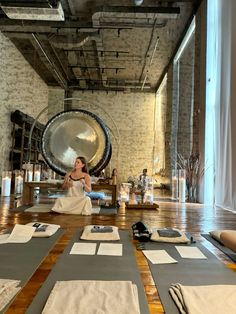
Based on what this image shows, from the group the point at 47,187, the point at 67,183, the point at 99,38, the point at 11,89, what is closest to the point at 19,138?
the point at 11,89

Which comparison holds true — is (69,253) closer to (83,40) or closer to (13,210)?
(13,210)

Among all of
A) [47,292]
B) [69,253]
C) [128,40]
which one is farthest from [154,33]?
[47,292]

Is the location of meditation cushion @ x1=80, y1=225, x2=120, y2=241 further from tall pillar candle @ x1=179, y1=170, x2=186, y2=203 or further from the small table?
tall pillar candle @ x1=179, y1=170, x2=186, y2=203

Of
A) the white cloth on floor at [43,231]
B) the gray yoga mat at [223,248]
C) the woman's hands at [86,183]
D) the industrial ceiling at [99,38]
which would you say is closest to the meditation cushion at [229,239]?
the gray yoga mat at [223,248]

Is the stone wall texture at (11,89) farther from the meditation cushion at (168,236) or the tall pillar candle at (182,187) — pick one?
the meditation cushion at (168,236)

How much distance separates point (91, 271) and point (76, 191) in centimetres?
265

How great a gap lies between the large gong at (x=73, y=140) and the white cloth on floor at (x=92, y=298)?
346 cm

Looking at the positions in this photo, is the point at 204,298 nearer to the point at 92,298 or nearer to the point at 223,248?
the point at 92,298

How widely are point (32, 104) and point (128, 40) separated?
3.56m

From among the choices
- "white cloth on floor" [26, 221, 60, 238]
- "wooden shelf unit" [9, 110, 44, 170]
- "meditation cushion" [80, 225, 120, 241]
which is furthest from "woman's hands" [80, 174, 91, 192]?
"wooden shelf unit" [9, 110, 44, 170]

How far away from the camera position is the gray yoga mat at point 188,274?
1.52 meters

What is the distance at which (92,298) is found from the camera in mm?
1359

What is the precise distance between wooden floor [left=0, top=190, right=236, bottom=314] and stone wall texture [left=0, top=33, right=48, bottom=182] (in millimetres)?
3751

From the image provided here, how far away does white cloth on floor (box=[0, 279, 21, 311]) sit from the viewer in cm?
136
